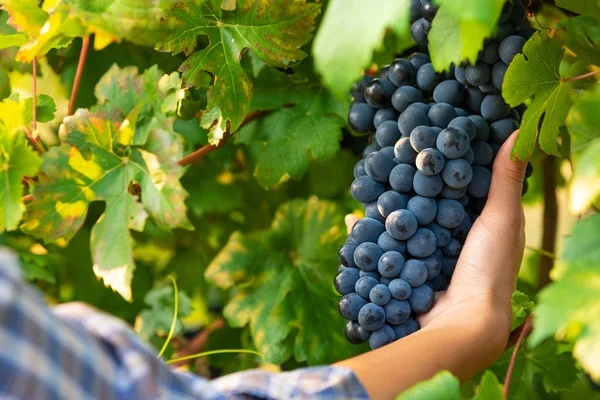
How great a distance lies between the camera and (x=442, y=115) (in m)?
0.82

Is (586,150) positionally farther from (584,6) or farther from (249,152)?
(249,152)

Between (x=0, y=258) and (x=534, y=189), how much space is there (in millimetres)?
1617

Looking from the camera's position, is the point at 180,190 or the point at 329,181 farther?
the point at 329,181

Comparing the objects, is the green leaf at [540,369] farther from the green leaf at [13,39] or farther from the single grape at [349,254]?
the green leaf at [13,39]

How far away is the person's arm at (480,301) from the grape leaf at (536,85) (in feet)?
0.16

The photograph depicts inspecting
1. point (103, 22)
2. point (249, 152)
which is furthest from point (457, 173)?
point (249, 152)

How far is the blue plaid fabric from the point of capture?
43cm

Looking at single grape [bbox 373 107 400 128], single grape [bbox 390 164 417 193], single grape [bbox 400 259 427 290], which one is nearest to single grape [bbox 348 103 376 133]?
single grape [bbox 373 107 400 128]

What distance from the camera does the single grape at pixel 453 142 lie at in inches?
30.9

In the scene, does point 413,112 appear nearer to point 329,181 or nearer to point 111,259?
point 111,259

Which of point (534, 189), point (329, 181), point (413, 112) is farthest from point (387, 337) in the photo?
point (534, 189)

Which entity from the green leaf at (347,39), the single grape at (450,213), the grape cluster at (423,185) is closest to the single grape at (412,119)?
the grape cluster at (423,185)

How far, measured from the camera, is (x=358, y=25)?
51 centimetres

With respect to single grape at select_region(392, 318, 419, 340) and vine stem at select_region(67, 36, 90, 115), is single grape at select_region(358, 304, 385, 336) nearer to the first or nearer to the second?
single grape at select_region(392, 318, 419, 340)
